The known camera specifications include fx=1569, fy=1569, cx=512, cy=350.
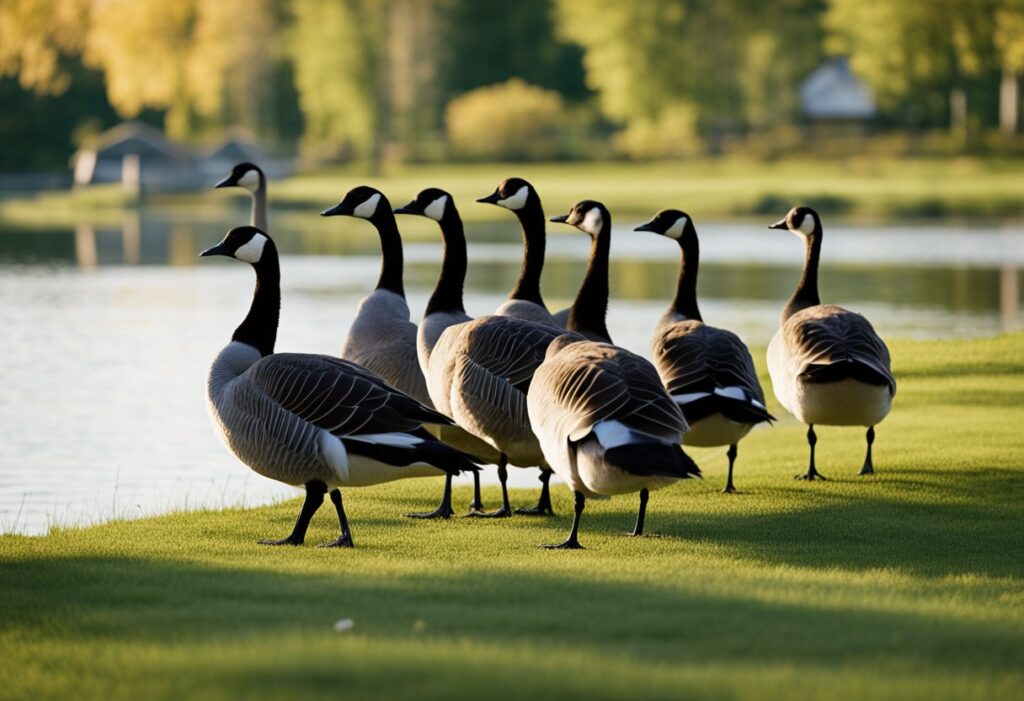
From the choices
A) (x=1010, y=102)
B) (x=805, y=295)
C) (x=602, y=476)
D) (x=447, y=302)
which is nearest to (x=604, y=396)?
(x=602, y=476)

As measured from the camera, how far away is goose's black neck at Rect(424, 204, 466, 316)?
12.7 metres

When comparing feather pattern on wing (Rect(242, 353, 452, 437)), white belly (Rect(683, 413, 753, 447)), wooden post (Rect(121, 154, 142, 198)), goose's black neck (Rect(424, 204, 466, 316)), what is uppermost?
wooden post (Rect(121, 154, 142, 198))

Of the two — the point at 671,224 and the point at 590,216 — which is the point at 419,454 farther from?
the point at 671,224

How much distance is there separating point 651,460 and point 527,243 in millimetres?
5025

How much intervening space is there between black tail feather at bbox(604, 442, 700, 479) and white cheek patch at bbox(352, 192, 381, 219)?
534 cm

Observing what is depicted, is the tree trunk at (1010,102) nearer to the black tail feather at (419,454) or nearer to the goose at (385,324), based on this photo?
the goose at (385,324)

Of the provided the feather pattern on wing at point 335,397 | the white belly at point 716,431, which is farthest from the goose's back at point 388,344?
the feather pattern on wing at point 335,397

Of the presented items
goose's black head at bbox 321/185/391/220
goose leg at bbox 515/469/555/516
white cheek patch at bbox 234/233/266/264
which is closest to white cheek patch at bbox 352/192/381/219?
goose's black head at bbox 321/185/391/220

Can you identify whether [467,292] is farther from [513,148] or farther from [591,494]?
[513,148]

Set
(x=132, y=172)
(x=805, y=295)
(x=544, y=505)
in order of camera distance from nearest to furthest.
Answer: (x=544, y=505) < (x=805, y=295) < (x=132, y=172)

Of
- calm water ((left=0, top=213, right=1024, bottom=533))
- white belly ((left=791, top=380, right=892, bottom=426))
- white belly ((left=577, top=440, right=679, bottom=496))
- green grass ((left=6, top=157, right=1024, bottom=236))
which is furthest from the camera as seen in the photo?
green grass ((left=6, top=157, right=1024, bottom=236))

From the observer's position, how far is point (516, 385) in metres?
10.9

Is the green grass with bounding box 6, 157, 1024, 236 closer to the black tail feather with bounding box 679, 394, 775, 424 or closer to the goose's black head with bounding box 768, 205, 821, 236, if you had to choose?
the goose's black head with bounding box 768, 205, 821, 236

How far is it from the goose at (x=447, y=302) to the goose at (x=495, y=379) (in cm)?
51
